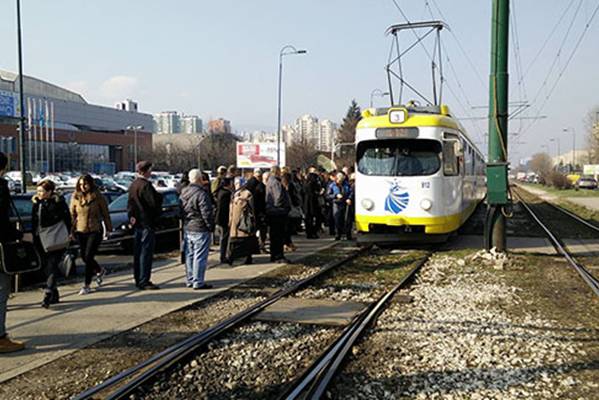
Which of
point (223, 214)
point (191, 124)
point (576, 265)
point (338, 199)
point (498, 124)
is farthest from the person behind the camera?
point (191, 124)

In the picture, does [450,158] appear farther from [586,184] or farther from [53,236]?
[586,184]

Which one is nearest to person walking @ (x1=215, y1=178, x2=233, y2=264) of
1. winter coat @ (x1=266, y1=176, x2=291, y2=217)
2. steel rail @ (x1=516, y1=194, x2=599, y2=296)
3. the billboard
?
winter coat @ (x1=266, y1=176, x2=291, y2=217)

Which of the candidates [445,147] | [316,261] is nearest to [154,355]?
[316,261]

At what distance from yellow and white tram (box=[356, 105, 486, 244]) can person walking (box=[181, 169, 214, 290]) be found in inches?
215

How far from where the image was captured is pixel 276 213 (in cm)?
1171

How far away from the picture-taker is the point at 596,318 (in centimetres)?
729

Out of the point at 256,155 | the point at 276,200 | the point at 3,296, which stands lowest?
the point at 3,296

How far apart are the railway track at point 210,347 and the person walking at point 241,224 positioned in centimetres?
312

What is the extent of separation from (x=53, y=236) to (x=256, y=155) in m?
39.2

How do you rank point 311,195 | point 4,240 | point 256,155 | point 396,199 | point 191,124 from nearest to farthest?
point 4,240 → point 396,199 → point 311,195 → point 256,155 → point 191,124

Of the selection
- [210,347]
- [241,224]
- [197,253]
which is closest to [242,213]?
[241,224]

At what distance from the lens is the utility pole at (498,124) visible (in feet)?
40.1

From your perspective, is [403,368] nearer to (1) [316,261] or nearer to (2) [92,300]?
(2) [92,300]

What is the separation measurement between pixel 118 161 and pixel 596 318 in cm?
10903
